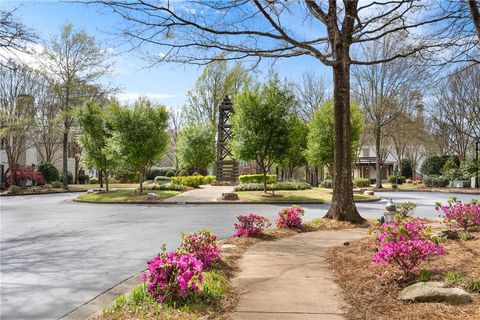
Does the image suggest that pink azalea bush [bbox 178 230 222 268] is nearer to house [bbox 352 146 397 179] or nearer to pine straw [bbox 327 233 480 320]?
pine straw [bbox 327 233 480 320]

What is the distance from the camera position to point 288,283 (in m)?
5.12

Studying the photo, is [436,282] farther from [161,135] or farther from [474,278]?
[161,135]

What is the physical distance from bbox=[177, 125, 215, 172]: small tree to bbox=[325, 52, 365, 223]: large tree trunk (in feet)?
100

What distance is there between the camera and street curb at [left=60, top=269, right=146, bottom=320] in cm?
421

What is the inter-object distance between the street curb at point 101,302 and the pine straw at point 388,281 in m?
2.73

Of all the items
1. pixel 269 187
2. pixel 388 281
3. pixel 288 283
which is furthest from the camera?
pixel 269 187

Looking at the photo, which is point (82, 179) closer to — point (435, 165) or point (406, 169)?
point (435, 165)

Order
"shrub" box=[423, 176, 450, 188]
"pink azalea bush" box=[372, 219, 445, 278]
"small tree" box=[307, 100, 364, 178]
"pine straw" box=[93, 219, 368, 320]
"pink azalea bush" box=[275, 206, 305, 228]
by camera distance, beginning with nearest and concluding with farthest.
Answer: "pine straw" box=[93, 219, 368, 320]
"pink azalea bush" box=[372, 219, 445, 278]
"pink azalea bush" box=[275, 206, 305, 228]
"small tree" box=[307, 100, 364, 178]
"shrub" box=[423, 176, 450, 188]

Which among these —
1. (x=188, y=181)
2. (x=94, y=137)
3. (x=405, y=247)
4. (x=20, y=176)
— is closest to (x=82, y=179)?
(x=20, y=176)

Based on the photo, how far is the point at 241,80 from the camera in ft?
149

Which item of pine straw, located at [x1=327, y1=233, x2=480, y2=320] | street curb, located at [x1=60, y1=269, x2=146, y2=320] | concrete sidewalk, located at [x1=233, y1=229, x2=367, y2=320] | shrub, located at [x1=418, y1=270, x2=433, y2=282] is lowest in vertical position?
street curb, located at [x1=60, y1=269, x2=146, y2=320]


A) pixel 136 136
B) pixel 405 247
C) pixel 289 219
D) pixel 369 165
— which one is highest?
pixel 136 136

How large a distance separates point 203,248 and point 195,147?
3556 cm

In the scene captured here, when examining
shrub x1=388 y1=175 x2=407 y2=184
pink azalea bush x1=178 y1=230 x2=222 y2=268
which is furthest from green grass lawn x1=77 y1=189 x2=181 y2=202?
shrub x1=388 y1=175 x2=407 y2=184
